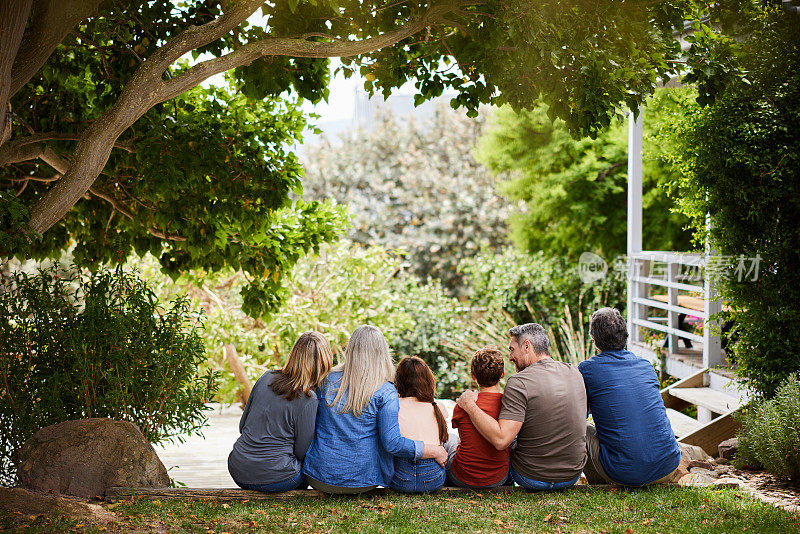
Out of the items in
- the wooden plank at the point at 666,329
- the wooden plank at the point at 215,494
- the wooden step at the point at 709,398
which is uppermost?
the wooden plank at the point at 666,329

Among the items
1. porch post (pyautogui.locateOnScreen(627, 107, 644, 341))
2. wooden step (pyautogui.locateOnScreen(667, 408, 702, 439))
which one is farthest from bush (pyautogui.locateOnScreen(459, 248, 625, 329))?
wooden step (pyautogui.locateOnScreen(667, 408, 702, 439))

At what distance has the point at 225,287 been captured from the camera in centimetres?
1102

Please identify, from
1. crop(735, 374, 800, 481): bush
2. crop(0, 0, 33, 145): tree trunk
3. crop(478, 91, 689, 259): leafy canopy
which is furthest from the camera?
crop(478, 91, 689, 259): leafy canopy

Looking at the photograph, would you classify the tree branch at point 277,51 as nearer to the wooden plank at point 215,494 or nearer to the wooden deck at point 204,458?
the wooden plank at point 215,494

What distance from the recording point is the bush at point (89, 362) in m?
5.17

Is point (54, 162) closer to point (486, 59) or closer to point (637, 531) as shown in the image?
point (486, 59)

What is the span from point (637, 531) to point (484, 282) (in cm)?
991

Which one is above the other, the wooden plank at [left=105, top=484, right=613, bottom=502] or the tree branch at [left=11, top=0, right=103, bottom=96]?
the tree branch at [left=11, top=0, right=103, bottom=96]

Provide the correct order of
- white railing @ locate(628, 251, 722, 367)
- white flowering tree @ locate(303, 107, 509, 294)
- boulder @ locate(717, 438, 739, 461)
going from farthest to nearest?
white flowering tree @ locate(303, 107, 509, 294) → white railing @ locate(628, 251, 722, 367) → boulder @ locate(717, 438, 739, 461)

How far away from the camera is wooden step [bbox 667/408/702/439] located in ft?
22.9

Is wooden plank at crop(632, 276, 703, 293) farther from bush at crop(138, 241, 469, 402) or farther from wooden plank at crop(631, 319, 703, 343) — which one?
bush at crop(138, 241, 469, 402)

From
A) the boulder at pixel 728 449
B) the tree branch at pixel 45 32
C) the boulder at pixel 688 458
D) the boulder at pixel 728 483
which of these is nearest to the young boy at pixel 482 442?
the boulder at pixel 688 458

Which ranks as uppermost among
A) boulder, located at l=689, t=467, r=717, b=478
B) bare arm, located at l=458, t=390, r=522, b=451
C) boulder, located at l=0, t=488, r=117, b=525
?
bare arm, located at l=458, t=390, r=522, b=451

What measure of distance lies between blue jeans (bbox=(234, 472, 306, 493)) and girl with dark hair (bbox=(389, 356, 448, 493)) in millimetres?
609
